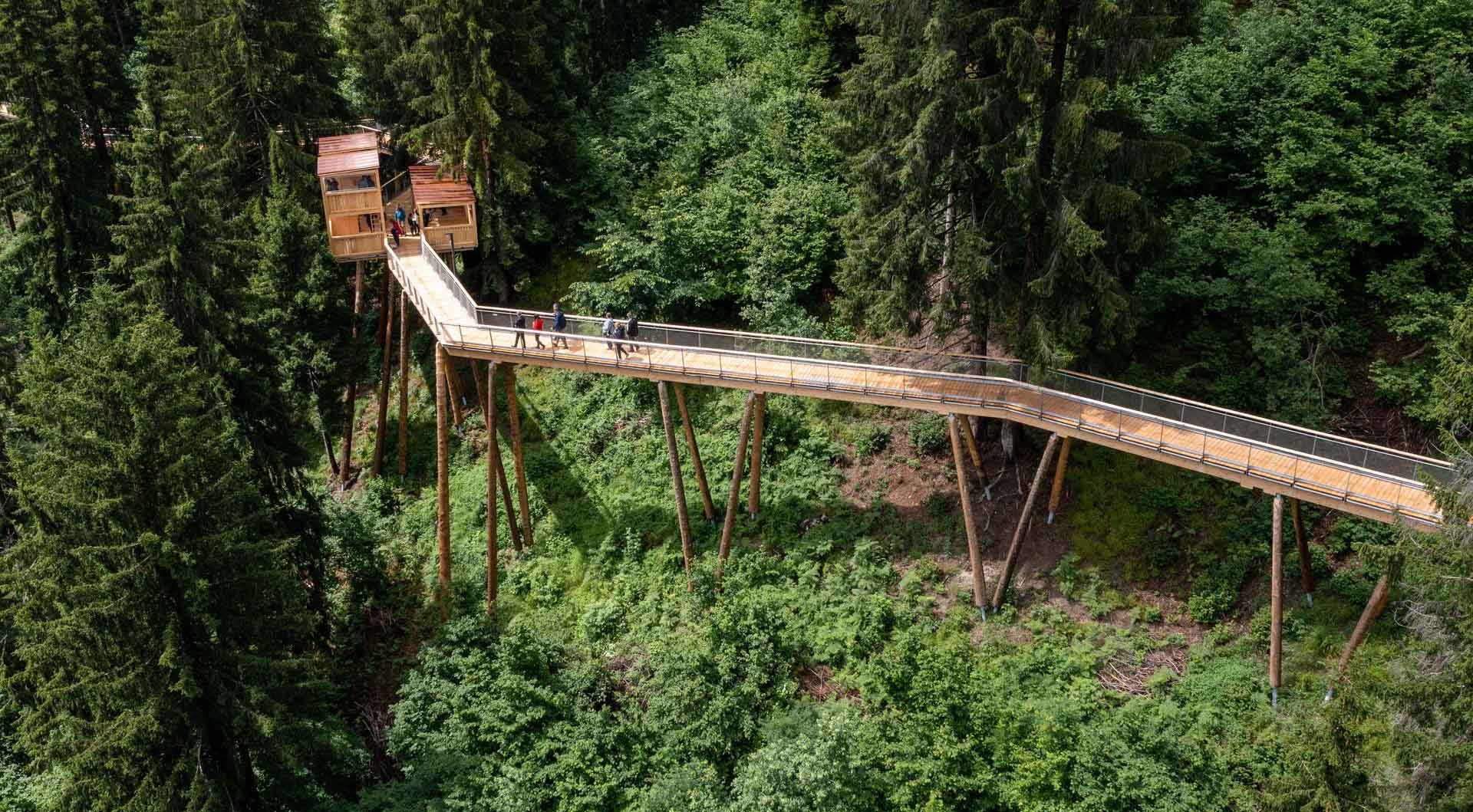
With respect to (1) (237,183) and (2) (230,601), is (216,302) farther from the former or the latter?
(1) (237,183)

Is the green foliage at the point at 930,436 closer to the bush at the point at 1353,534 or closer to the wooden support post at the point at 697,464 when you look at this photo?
the wooden support post at the point at 697,464

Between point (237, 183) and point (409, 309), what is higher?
point (237, 183)

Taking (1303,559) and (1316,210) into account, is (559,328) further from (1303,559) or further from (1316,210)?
(1316,210)

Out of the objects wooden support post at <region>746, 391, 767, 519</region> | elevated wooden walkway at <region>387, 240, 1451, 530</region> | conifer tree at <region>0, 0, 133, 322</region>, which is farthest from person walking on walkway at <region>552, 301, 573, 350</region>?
conifer tree at <region>0, 0, 133, 322</region>

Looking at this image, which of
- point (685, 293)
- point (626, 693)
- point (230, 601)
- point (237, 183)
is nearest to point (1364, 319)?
point (685, 293)

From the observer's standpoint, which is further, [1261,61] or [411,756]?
[1261,61]

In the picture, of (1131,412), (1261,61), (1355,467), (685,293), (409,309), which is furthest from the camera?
(409,309)

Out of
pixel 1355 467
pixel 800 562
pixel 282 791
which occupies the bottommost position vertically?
Answer: pixel 282 791
